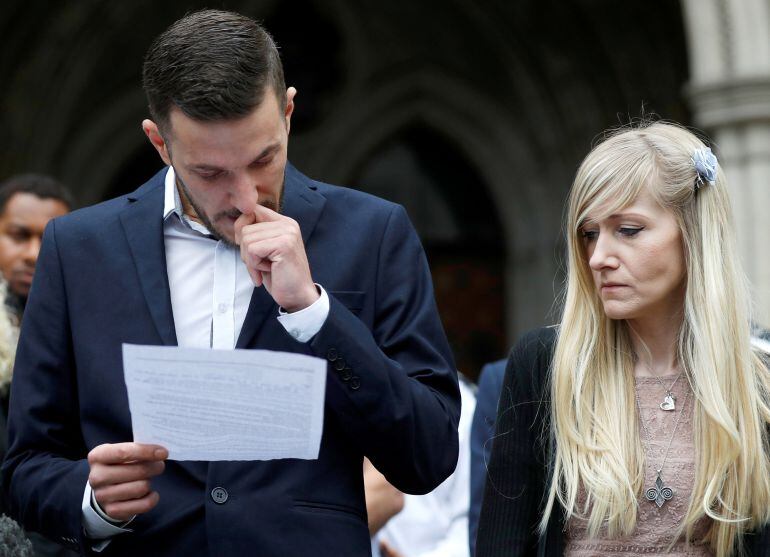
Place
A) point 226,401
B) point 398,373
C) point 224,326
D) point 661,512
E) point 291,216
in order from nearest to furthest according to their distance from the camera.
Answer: point 226,401 < point 398,373 < point 224,326 < point 291,216 < point 661,512

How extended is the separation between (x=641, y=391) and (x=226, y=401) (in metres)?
1.12

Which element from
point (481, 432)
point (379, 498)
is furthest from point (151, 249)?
point (481, 432)

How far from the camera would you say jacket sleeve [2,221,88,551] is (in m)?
2.38

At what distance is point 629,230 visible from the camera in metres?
2.81

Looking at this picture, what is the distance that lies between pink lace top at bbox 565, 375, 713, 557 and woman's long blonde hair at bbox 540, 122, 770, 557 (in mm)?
22

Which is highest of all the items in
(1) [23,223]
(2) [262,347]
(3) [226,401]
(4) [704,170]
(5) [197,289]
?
(1) [23,223]

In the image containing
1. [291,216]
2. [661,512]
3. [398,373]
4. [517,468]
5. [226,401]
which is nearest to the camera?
[226,401]

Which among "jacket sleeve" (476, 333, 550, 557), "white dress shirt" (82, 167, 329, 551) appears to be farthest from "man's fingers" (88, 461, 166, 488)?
"jacket sleeve" (476, 333, 550, 557)

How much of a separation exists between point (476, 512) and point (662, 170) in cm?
181

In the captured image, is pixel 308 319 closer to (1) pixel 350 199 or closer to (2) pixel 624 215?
(1) pixel 350 199

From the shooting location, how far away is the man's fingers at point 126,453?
2203mm

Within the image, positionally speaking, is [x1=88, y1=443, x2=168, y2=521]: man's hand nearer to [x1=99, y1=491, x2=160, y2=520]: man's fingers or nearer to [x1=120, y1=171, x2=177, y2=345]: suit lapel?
[x1=99, y1=491, x2=160, y2=520]: man's fingers

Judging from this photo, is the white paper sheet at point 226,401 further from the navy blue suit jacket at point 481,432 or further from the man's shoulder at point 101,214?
the navy blue suit jacket at point 481,432

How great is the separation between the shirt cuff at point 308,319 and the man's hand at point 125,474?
0.31 metres
